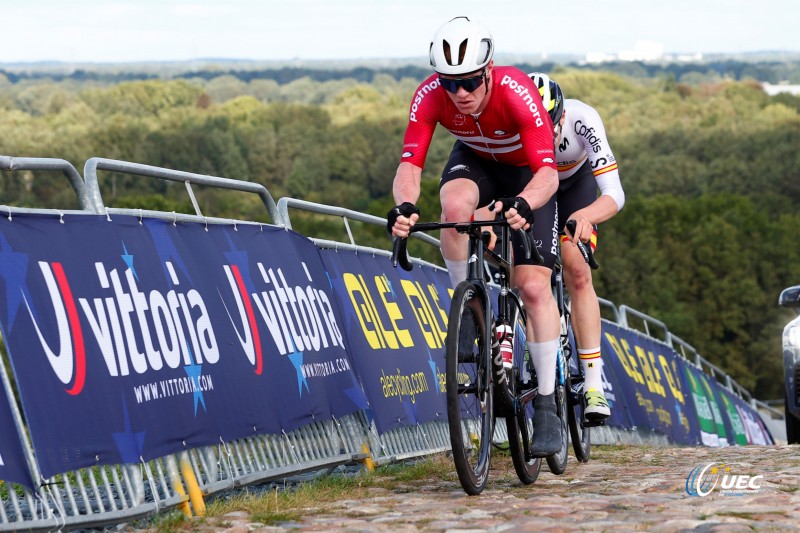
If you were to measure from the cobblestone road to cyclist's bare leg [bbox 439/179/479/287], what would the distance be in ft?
4.09

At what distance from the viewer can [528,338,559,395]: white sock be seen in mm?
7500

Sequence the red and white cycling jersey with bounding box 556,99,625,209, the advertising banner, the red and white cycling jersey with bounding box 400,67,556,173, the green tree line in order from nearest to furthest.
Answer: the red and white cycling jersey with bounding box 400,67,556,173 < the red and white cycling jersey with bounding box 556,99,625,209 < the advertising banner < the green tree line

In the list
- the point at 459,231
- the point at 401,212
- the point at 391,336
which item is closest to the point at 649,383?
the point at 391,336

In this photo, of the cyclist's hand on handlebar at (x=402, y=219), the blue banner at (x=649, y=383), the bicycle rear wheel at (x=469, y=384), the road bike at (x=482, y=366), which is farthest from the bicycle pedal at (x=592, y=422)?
the blue banner at (x=649, y=383)

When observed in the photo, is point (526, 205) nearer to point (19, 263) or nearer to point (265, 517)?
point (265, 517)

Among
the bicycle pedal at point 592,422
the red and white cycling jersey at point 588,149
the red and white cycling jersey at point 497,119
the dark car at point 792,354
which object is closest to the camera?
the red and white cycling jersey at point 497,119

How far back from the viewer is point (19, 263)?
5910 millimetres

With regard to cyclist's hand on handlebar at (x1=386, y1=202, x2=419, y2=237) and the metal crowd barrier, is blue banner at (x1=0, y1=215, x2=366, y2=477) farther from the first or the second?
cyclist's hand on handlebar at (x1=386, y1=202, x2=419, y2=237)

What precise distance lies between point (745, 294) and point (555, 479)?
3945 inches

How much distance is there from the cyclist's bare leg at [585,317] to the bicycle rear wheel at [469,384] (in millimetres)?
1771

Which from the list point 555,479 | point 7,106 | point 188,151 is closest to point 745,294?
point 188,151

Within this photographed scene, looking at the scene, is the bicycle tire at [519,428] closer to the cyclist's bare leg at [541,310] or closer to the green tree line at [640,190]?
the cyclist's bare leg at [541,310]

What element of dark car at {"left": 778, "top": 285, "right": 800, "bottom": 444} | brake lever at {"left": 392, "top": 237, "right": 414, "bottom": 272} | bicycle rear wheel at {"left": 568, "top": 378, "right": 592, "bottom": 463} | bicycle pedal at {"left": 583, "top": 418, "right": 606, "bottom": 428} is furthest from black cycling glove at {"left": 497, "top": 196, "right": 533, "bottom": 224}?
dark car at {"left": 778, "top": 285, "right": 800, "bottom": 444}

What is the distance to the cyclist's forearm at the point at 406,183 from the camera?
708cm
